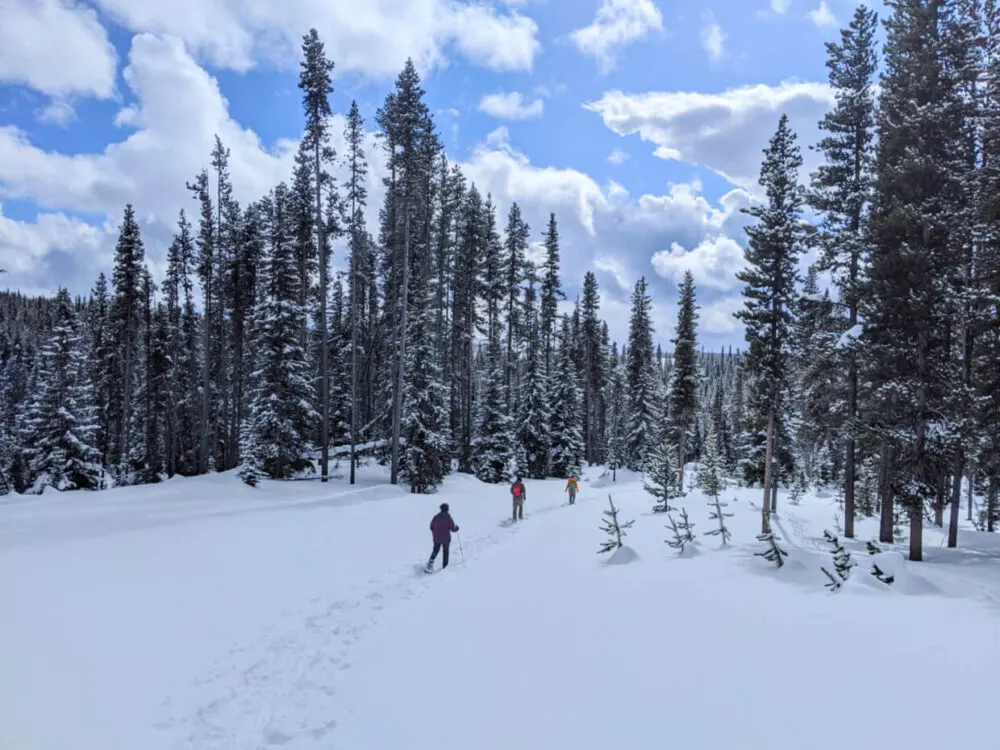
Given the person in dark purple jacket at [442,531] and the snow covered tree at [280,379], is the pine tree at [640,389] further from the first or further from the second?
the person in dark purple jacket at [442,531]

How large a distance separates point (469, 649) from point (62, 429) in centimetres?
3289

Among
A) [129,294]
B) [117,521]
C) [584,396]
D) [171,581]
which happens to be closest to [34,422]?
[129,294]

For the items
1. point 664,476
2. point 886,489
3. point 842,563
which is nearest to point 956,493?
point 886,489

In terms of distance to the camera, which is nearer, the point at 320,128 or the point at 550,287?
the point at 320,128

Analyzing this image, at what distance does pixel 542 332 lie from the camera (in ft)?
158

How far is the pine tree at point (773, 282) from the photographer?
72.1 ft

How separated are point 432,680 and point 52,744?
3953 millimetres

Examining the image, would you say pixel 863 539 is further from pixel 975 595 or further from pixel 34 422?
pixel 34 422

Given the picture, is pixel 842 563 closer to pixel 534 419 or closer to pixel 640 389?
pixel 534 419

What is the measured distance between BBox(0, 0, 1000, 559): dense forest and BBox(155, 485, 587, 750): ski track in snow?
15499 mm

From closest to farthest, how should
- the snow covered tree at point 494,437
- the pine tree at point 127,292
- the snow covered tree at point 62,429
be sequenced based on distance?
the snow covered tree at point 62,429, the pine tree at point 127,292, the snow covered tree at point 494,437

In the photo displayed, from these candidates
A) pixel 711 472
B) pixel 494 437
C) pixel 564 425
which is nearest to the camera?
pixel 711 472

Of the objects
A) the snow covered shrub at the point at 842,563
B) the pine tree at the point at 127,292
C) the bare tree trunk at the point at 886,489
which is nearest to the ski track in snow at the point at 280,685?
the snow covered shrub at the point at 842,563

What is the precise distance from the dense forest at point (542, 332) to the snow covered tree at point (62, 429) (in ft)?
0.51
